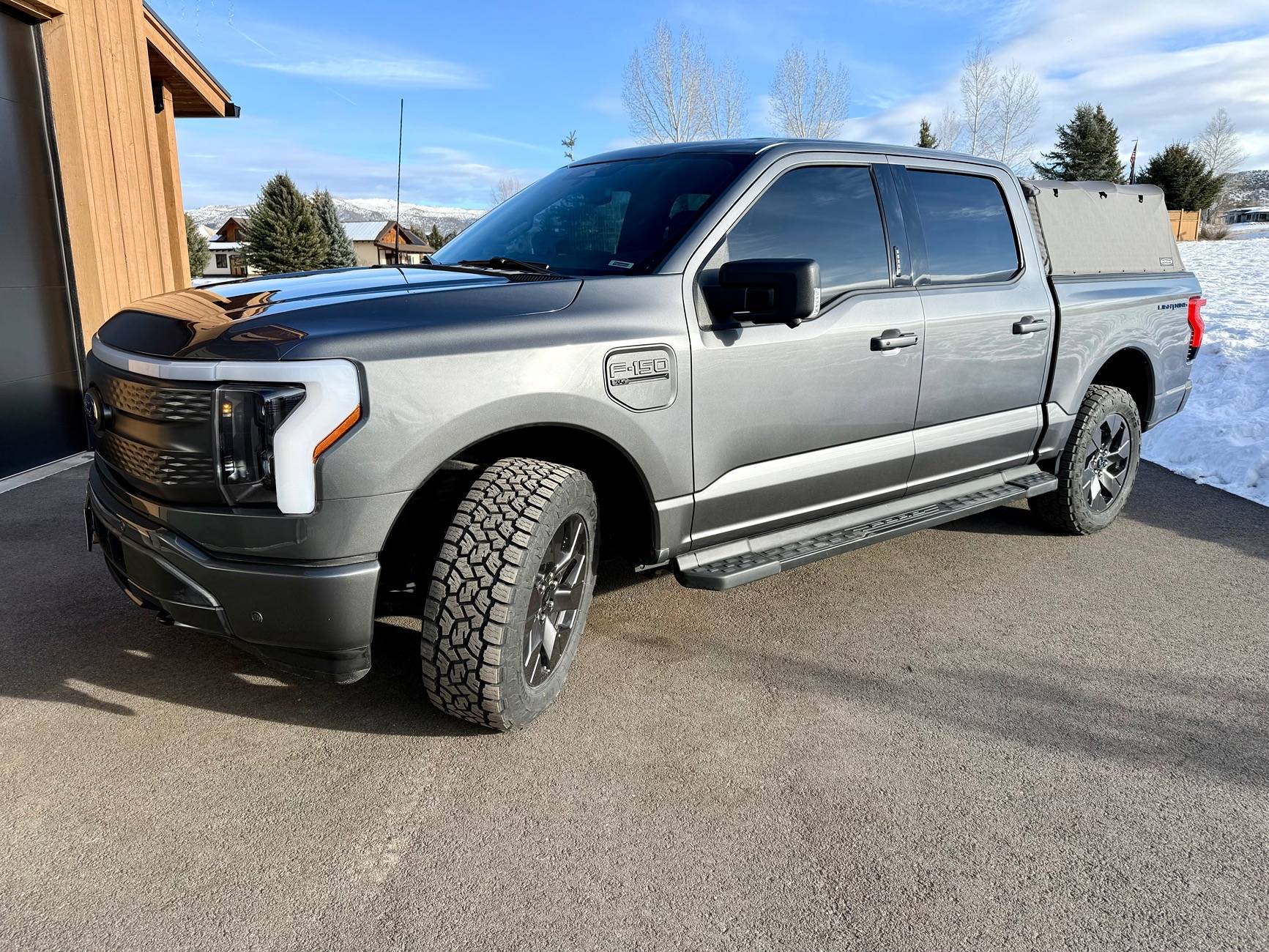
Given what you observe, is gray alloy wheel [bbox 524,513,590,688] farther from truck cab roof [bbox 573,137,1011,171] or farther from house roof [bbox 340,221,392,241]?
house roof [bbox 340,221,392,241]

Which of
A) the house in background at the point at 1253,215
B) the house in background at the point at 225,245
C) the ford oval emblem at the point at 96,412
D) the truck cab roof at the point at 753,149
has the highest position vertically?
the house in background at the point at 1253,215

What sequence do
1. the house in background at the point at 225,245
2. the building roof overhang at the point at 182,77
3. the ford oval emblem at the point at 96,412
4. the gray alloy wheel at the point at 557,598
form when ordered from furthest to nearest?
the house in background at the point at 225,245, the building roof overhang at the point at 182,77, the gray alloy wheel at the point at 557,598, the ford oval emblem at the point at 96,412

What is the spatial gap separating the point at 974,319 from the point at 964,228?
0.47 metres

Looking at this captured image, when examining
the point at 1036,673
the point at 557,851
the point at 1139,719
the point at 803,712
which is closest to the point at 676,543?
the point at 803,712

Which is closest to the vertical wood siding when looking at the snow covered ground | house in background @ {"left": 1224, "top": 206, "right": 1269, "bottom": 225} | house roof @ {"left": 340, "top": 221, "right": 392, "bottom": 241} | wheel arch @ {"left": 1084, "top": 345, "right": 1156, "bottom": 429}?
wheel arch @ {"left": 1084, "top": 345, "right": 1156, "bottom": 429}

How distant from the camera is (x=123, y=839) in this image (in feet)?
7.79

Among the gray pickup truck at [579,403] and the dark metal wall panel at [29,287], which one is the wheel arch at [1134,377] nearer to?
the gray pickup truck at [579,403]

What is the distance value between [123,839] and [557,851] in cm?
110

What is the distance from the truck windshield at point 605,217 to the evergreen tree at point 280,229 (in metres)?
38.0

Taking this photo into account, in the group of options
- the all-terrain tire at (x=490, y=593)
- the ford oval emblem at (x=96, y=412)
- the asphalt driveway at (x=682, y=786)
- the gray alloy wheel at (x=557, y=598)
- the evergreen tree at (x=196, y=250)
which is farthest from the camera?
the evergreen tree at (x=196, y=250)

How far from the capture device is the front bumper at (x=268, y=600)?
245 cm

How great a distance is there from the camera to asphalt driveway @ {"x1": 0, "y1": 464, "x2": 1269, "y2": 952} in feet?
6.97

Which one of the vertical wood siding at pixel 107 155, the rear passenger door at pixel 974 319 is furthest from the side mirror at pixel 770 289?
the vertical wood siding at pixel 107 155

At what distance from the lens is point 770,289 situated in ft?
9.78
